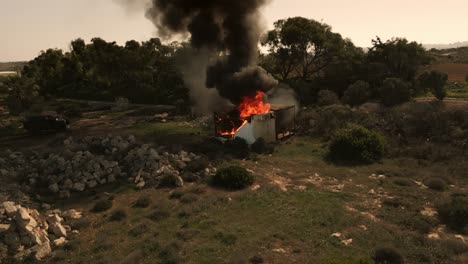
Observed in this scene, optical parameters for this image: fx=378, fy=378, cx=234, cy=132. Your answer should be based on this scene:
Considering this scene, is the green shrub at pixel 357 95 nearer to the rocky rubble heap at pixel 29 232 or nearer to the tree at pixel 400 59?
the tree at pixel 400 59

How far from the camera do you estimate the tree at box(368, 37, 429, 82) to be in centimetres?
4894

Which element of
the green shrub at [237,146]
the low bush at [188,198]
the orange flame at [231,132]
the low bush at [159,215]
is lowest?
the low bush at [159,215]

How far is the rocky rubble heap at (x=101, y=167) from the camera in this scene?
77.9 feet

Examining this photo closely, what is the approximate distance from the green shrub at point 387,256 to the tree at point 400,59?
127ft

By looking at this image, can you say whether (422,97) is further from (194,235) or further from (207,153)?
(194,235)

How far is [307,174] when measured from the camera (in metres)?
25.3

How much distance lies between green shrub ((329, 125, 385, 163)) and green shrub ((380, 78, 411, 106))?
17.1m

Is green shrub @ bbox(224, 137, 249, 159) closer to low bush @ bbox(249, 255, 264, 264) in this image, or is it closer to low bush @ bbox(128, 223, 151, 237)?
low bush @ bbox(128, 223, 151, 237)

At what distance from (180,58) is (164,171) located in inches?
1562

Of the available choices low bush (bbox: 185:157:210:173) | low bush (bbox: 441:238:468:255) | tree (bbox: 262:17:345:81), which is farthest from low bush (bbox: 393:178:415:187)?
tree (bbox: 262:17:345:81)

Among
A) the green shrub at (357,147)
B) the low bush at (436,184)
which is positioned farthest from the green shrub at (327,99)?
the low bush at (436,184)

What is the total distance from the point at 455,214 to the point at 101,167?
20.9 metres

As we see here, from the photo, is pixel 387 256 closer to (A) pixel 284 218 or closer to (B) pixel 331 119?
(A) pixel 284 218

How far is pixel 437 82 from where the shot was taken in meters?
44.9
